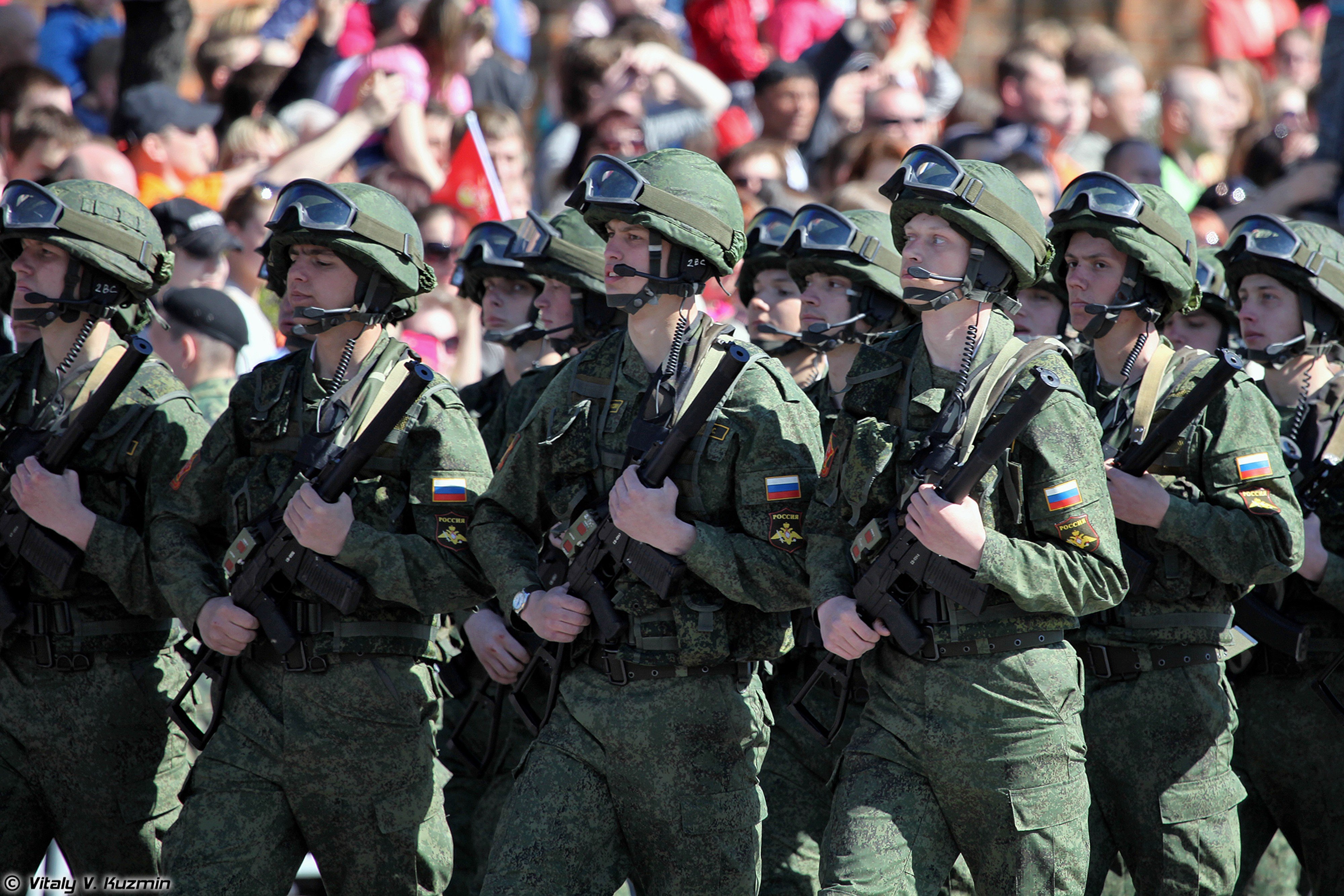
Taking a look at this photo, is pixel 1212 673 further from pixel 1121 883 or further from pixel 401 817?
pixel 401 817

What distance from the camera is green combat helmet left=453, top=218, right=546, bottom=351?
7.56 meters

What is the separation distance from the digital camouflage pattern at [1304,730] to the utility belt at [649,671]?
8.09 ft

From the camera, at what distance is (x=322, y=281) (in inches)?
223

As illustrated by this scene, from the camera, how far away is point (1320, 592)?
607cm

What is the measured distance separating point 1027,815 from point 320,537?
7.94ft

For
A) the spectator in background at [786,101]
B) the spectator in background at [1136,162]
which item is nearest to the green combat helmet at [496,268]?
the spectator in background at [786,101]

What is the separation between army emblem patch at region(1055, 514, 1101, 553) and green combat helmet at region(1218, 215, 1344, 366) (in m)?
2.08

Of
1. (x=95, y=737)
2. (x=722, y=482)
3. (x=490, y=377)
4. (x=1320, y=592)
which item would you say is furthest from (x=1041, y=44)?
(x=95, y=737)

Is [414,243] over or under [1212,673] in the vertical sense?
over

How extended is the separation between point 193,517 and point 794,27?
852 cm

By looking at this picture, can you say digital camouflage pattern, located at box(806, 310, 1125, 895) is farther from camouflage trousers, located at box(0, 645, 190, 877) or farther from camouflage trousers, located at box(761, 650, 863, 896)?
camouflage trousers, located at box(0, 645, 190, 877)

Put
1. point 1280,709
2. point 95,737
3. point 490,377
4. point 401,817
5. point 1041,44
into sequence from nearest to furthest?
point 401,817
point 95,737
point 1280,709
point 490,377
point 1041,44

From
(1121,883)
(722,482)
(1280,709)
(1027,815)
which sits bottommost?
(1121,883)

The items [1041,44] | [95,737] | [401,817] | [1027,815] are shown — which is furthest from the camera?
[1041,44]
